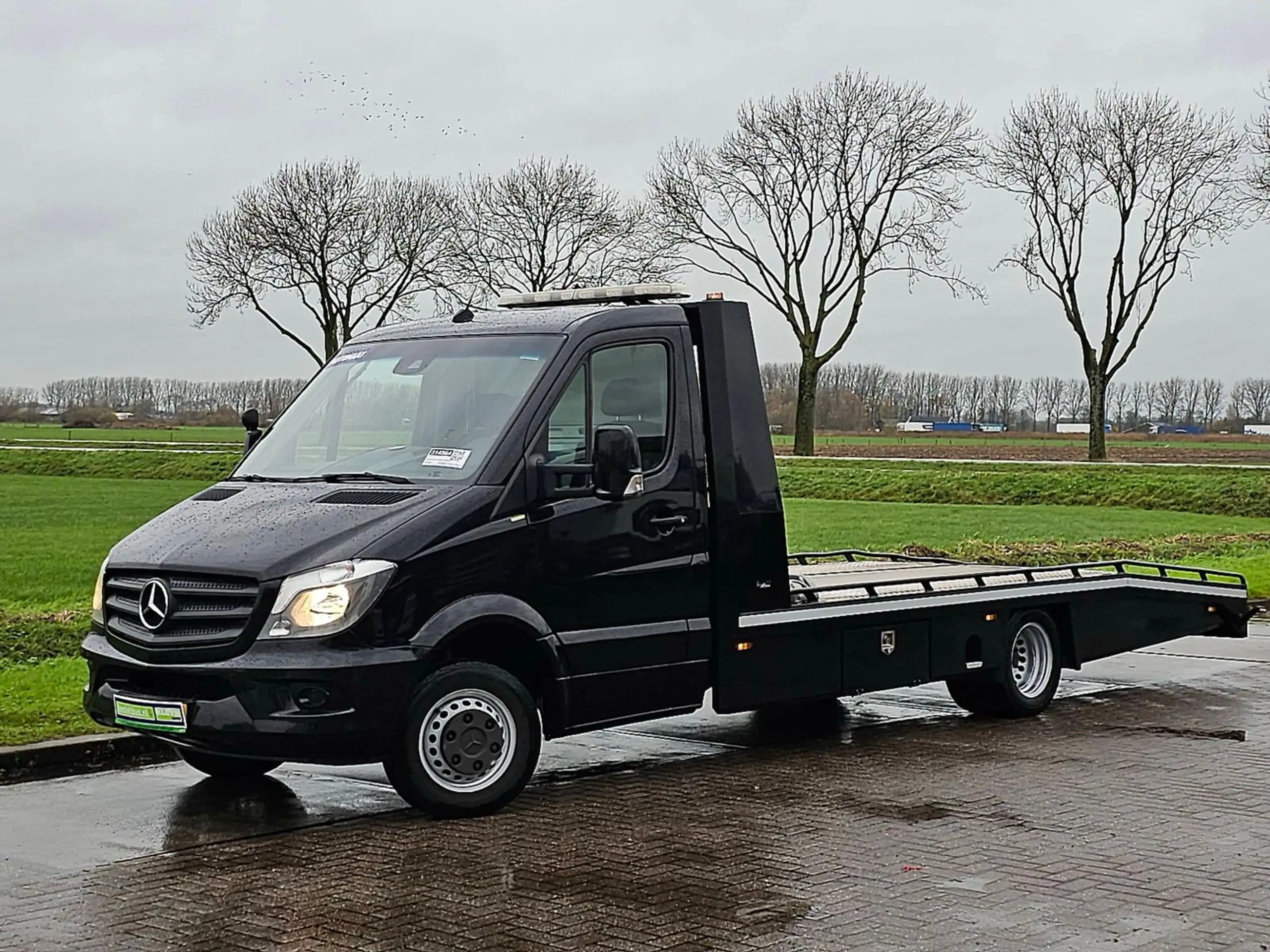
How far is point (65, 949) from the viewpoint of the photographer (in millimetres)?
5758

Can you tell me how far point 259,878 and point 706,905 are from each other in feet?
→ 6.20

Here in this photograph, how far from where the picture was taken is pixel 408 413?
8773 millimetres

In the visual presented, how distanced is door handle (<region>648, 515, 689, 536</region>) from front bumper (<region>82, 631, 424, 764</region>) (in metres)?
1.68

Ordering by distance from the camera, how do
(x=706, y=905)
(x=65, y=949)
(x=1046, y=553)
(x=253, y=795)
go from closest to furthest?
1. (x=65, y=949)
2. (x=706, y=905)
3. (x=253, y=795)
4. (x=1046, y=553)

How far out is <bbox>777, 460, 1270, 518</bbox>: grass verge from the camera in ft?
127

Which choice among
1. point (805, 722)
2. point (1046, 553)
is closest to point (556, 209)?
point (1046, 553)

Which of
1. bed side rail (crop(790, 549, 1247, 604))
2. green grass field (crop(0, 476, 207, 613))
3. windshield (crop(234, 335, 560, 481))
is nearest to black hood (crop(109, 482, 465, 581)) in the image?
windshield (crop(234, 335, 560, 481))

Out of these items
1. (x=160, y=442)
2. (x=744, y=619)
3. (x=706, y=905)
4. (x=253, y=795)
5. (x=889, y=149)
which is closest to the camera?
(x=706, y=905)

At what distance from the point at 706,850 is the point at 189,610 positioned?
8.70ft

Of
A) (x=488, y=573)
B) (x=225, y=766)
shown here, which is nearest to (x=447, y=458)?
(x=488, y=573)

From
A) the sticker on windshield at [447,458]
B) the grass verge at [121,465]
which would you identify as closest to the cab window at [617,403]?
the sticker on windshield at [447,458]

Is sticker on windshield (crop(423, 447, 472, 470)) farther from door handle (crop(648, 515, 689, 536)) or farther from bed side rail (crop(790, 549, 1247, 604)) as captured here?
bed side rail (crop(790, 549, 1247, 604))

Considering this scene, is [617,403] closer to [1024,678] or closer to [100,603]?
[100,603]

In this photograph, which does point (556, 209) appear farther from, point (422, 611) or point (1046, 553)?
point (422, 611)
